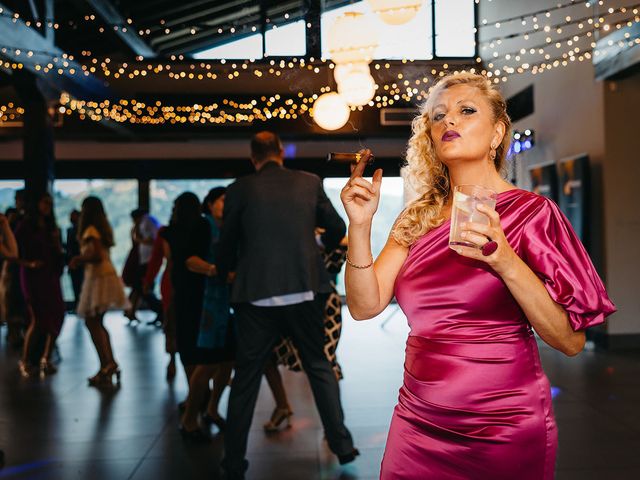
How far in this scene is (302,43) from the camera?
552cm

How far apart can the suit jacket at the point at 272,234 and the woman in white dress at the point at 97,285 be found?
2510mm

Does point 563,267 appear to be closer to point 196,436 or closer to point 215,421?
point 196,436

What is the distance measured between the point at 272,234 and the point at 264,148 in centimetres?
41

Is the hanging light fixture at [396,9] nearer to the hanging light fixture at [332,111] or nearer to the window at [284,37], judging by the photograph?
the window at [284,37]

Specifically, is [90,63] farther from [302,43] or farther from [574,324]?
[574,324]

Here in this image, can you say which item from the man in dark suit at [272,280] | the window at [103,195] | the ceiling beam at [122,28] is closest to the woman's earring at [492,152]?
the man in dark suit at [272,280]

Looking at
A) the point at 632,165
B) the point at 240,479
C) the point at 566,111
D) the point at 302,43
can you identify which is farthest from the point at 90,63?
the point at 240,479

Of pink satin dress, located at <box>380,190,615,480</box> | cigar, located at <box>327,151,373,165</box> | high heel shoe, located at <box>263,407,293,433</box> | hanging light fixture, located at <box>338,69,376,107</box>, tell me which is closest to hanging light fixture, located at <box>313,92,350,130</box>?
hanging light fixture, located at <box>338,69,376,107</box>

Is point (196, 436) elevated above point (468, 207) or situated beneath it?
situated beneath

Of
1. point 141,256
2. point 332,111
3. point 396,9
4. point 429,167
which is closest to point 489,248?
point 429,167

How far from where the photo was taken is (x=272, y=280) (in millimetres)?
3154

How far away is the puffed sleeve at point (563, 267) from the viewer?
144cm

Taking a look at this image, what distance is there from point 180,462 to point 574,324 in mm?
2591

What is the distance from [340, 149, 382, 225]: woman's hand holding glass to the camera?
1513 millimetres
